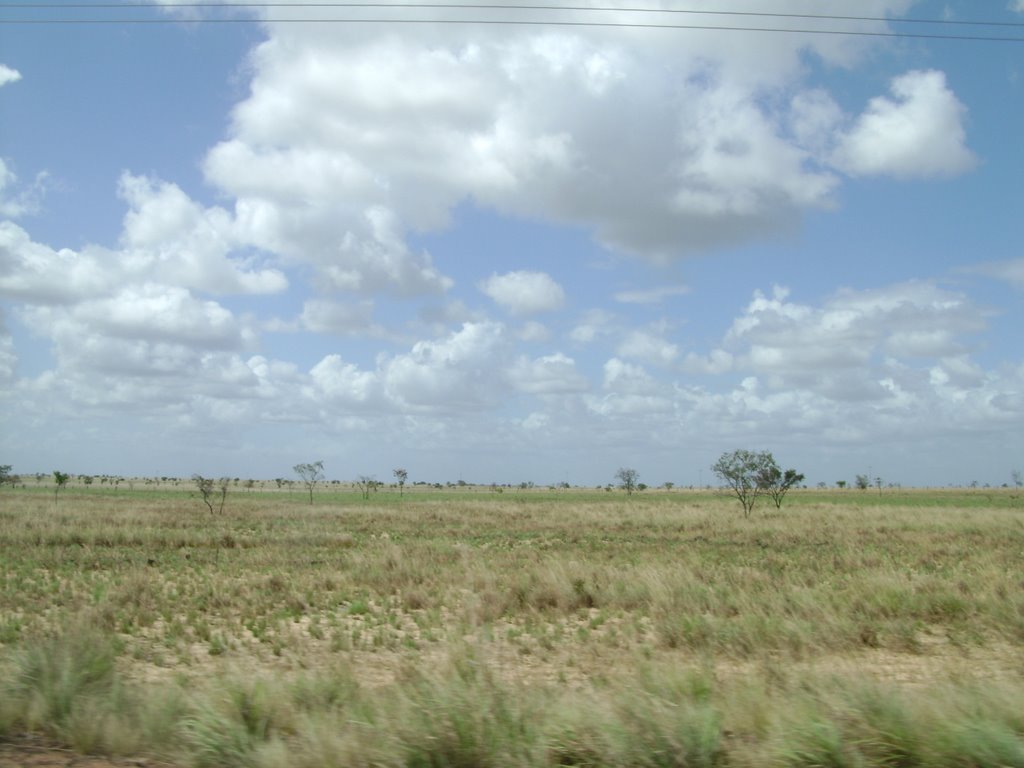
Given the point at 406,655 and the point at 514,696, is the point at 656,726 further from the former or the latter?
the point at 406,655

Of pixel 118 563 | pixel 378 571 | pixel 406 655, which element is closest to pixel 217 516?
pixel 118 563

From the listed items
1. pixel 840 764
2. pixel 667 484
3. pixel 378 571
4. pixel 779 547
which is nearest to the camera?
pixel 840 764

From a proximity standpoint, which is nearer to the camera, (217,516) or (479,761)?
(479,761)

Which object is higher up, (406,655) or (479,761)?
(479,761)

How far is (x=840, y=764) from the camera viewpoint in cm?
570

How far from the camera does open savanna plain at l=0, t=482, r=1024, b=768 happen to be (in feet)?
20.0

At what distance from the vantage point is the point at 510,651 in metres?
12.7

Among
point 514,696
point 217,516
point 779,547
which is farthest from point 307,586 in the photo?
point 217,516

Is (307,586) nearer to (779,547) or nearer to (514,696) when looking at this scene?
(514,696)

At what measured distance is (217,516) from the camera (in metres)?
47.3

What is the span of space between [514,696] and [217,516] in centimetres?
4432

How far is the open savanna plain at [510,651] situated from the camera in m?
6.09

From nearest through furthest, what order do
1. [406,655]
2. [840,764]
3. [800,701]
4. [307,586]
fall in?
[840,764] < [800,701] < [406,655] < [307,586]

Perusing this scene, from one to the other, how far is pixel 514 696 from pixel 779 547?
23.8 m
